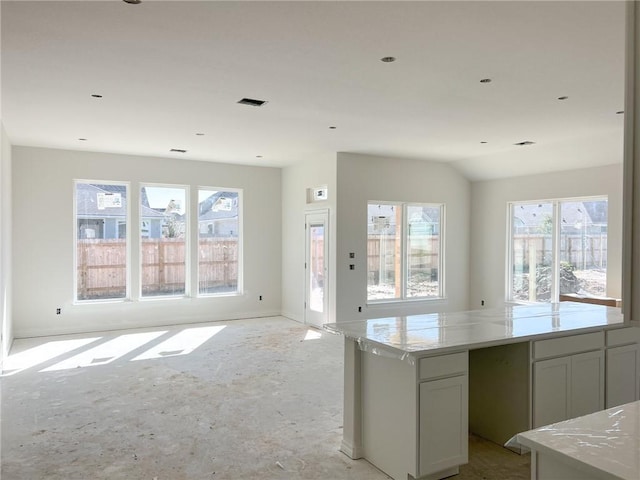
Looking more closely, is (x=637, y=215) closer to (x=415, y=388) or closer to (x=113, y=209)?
(x=415, y=388)

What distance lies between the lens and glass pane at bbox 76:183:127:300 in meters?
7.20

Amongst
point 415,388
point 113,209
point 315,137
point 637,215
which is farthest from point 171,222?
point 637,215

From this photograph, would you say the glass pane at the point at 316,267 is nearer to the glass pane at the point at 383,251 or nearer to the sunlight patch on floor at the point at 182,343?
the glass pane at the point at 383,251

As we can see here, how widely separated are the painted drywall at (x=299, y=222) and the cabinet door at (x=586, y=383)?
13.6 feet

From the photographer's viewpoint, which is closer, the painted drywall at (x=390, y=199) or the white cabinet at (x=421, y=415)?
the white cabinet at (x=421, y=415)

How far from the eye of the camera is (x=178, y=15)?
2715mm

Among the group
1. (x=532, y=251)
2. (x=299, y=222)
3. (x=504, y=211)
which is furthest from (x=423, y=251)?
(x=299, y=222)

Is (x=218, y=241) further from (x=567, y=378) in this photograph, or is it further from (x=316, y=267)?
(x=567, y=378)

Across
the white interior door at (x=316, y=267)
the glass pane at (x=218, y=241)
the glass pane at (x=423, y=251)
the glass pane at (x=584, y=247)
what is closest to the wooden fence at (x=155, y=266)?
the glass pane at (x=218, y=241)

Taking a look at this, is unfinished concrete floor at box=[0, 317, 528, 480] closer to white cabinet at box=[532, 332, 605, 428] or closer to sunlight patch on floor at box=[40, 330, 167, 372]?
sunlight patch on floor at box=[40, 330, 167, 372]

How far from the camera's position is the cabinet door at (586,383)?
10.8 ft

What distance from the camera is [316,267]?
7.71 m

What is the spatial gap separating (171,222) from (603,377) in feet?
21.5

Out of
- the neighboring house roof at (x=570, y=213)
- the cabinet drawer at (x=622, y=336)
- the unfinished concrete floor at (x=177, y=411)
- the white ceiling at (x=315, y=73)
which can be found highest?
the white ceiling at (x=315, y=73)
